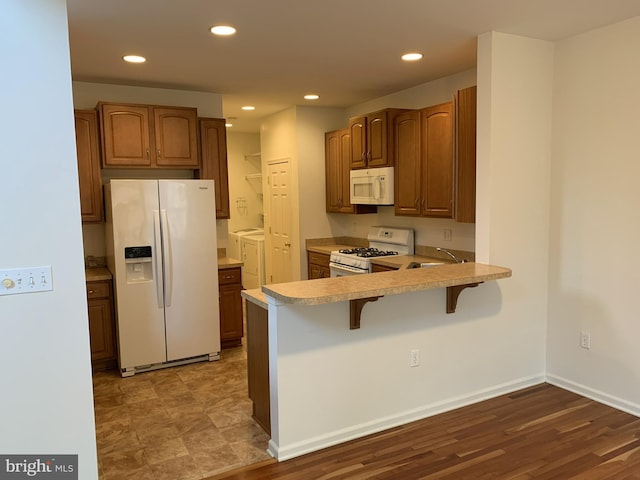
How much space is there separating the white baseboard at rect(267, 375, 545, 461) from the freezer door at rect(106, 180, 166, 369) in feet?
5.92

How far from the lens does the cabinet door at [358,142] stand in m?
5.05

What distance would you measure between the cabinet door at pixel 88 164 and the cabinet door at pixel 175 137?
51cm

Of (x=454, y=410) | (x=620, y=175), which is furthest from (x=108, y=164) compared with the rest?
(x=620, y=175)

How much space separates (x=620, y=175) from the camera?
10.5 ft

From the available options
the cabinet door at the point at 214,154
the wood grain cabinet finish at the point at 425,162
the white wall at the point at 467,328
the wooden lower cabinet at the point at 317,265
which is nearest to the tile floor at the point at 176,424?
the white wall at the point at 467,328

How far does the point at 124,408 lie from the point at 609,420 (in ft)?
10.8

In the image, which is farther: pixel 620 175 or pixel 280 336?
pixel 620 175

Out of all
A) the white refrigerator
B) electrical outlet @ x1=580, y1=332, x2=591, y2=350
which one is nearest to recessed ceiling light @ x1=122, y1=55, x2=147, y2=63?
the white refrigerator

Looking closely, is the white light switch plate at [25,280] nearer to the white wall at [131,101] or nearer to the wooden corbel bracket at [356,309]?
the wooden corbel bracket at [356,309]

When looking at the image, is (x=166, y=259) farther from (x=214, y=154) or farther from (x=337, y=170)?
(x=337, y=170)

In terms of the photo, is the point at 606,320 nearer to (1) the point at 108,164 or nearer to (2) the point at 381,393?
(2) the point at 381,393

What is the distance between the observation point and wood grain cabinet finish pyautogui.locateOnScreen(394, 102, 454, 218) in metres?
4.09

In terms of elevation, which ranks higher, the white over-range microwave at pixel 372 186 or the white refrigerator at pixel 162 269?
the white over-range microwave at pixel 372 186

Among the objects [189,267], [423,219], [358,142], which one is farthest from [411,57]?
[189,267]
